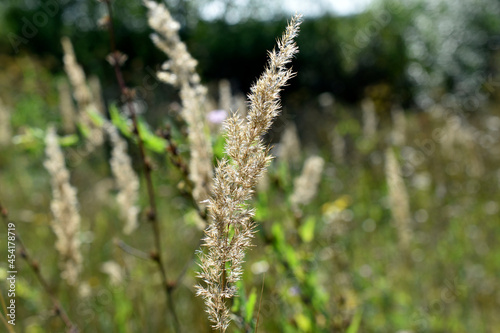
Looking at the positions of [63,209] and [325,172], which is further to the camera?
[325,172]

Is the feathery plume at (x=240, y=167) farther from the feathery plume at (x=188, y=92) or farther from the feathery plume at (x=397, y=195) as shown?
the feathery plume at (x=397, y=195)

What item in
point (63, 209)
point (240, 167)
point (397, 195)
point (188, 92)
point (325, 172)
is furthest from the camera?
point (325, 172)

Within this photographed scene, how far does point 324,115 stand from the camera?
34.4 ft

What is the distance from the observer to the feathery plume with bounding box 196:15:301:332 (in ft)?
2.02

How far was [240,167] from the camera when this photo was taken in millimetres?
634

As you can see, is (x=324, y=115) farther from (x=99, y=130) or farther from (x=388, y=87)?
(x=99, y=130)

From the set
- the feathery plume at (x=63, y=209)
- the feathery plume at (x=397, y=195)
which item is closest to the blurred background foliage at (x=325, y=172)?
the feathery plume at (x=63, y=209)

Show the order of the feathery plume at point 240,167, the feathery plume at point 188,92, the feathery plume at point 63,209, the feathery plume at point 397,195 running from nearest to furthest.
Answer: the feathery plume at point 240,167 → the feathery plume at point 188,92 → the feathery plume at point 63,209 → the feathery plume at point 397,195

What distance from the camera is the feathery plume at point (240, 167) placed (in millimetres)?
616

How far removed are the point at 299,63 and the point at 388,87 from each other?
229cm

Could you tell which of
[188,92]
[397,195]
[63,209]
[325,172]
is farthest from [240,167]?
[325,172]

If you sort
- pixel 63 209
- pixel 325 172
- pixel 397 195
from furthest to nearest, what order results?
pixel 325 172
pixel 397 195
pixel 63 209

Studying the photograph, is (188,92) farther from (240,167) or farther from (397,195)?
(397,195)

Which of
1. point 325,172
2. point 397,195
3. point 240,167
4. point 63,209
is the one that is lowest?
point 240,167
